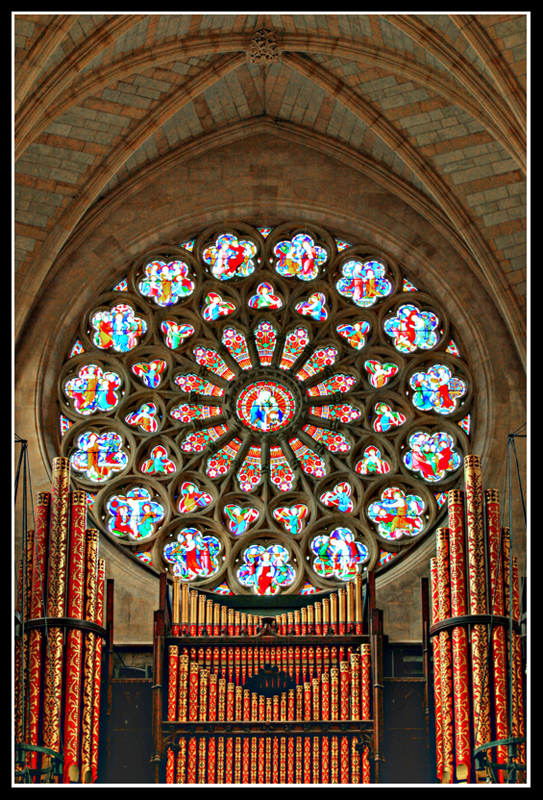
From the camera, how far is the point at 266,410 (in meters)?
17.7

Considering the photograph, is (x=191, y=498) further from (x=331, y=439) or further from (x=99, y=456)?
(x=331, y=439)

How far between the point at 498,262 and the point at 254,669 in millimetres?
5831

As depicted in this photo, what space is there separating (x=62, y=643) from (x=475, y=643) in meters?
3.90

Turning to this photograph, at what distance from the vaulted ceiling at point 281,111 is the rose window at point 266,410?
119 centimetres

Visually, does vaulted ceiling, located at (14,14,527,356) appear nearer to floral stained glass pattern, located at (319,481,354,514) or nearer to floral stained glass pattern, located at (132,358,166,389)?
floral stained glass pattern, located at (132,358,166,389)

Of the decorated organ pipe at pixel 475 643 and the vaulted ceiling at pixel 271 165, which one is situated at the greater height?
the vaulted ceiling at pixel 271 165

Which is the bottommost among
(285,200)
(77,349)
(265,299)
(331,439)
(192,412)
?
(331,439)

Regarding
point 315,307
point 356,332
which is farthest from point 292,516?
point 315,307

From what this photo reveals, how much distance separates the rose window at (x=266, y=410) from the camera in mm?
16812

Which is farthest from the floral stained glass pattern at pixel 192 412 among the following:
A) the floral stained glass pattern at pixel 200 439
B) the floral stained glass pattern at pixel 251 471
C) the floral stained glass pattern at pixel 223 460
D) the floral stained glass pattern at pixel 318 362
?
the floral stained glass pattern at pixel 318 362

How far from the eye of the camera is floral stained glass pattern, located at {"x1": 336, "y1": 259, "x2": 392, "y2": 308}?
18344 millimetres

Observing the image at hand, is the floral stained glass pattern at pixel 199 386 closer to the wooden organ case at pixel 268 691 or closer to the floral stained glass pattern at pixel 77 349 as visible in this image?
the floral stained glass pattern at pixel 77 349

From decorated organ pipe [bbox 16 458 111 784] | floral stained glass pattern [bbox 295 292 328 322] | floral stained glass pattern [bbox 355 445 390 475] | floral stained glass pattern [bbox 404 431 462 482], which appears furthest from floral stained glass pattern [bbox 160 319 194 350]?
decorated organ pipe [bbox 16 458 111 784]

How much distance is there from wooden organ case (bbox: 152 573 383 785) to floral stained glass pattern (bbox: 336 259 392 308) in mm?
4535
